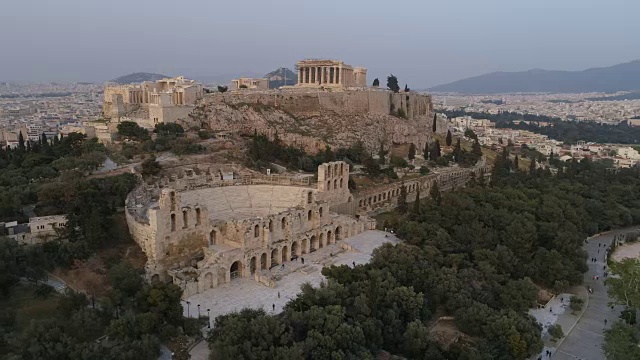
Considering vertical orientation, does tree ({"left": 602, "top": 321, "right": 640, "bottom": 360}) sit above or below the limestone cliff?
below

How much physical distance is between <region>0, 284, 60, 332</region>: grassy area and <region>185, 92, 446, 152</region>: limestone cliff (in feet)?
127

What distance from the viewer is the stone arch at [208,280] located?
31.8 meters

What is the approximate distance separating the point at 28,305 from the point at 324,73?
68046 millimetres

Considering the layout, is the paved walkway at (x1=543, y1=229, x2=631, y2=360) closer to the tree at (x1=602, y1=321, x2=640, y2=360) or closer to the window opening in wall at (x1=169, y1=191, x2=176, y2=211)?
the tree at (x1=602, y1=321, x2=640, y2=360)

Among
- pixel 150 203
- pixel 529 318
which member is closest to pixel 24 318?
pixel 150 203

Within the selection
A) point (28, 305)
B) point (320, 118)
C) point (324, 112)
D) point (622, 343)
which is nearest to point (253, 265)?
point (28, 305)

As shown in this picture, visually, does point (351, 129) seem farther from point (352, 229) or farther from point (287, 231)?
point (287, 231)

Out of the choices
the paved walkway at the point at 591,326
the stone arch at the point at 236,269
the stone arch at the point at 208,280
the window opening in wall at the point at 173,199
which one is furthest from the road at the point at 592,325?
the window opening in wall at the point at 173,199

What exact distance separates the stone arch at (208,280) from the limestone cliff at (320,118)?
121ft

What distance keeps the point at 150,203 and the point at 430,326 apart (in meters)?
22.6

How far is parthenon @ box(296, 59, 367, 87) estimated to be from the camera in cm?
8769

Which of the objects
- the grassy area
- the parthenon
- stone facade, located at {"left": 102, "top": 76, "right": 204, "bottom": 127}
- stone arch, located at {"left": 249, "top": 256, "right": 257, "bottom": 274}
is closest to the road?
stone arch, located at {"left": 249, "top": 256, "right": 257, "bottom": 274}

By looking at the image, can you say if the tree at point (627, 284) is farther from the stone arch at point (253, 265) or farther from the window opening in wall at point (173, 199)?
the window opening in wall at point (173, 199)

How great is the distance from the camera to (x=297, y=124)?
244 feet
